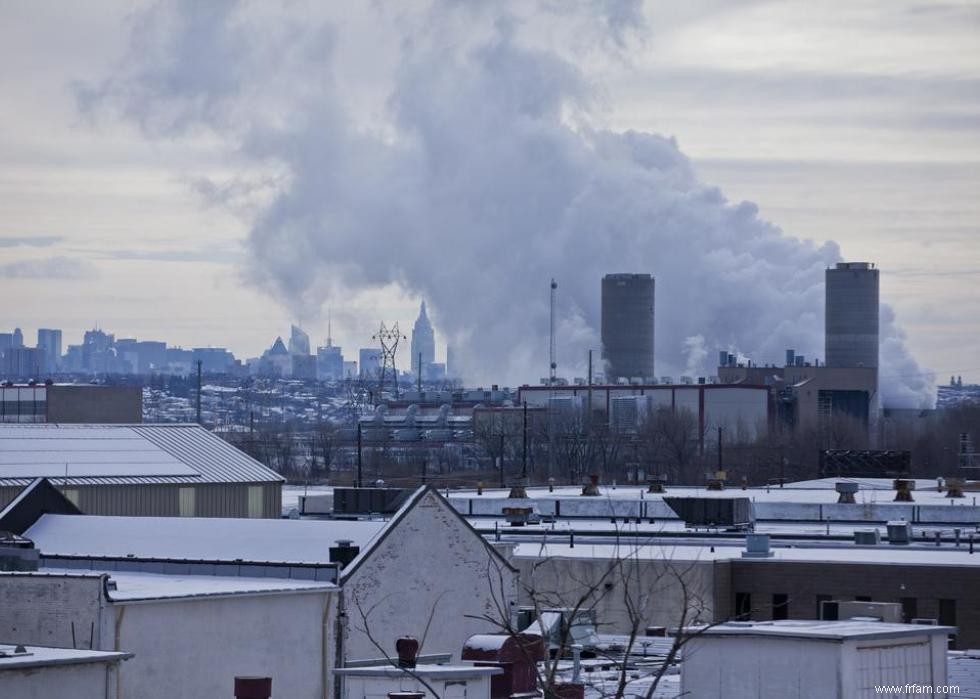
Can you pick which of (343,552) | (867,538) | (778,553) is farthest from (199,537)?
(867,538)

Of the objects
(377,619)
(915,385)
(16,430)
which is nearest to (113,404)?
(16,430)

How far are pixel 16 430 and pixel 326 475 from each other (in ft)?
205

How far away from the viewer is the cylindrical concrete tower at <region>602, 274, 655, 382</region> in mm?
156125

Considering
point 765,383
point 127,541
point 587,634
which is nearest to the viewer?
point 587,634

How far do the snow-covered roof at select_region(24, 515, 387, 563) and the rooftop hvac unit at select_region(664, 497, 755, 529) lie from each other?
16266 millimetres

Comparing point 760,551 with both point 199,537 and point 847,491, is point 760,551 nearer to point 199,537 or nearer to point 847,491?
point 847,491

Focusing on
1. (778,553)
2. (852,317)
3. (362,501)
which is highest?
(852,317)

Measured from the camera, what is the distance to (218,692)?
24.4 m

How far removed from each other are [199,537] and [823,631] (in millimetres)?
13939

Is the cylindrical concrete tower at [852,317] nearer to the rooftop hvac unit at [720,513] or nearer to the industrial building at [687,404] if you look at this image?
the industrial building at [687,404]

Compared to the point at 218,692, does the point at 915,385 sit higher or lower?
higher

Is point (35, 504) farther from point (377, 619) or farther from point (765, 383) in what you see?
point (765, 383)

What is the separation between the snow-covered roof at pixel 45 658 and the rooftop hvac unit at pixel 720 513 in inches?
1059

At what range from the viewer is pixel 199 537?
99.2 ft
